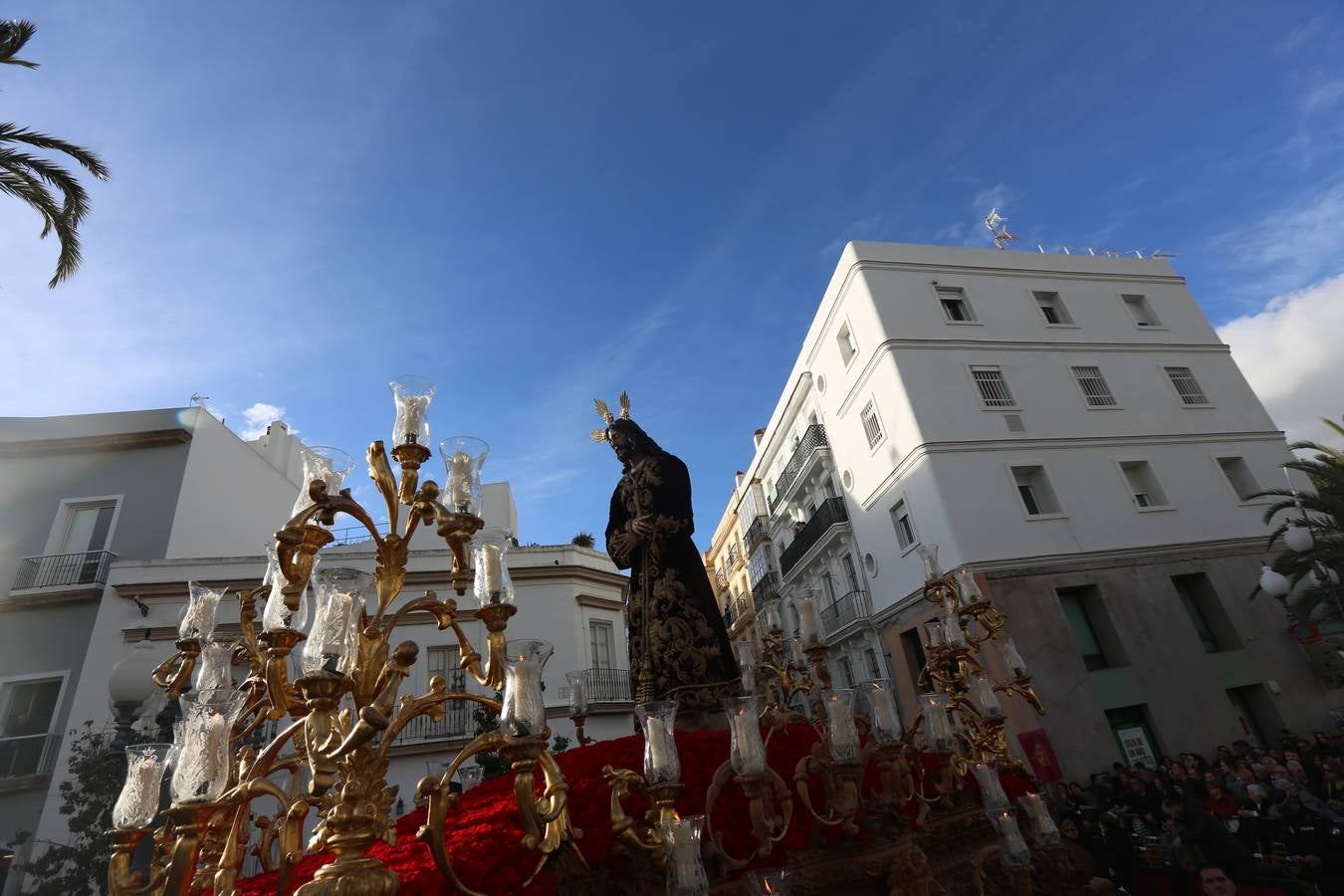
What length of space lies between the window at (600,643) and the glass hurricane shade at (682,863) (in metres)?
16.1

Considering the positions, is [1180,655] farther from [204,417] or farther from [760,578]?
[204,417]

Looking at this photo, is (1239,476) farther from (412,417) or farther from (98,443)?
(98,443)

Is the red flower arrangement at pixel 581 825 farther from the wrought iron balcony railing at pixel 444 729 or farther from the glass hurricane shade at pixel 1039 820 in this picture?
the wrought iron balcony railing at pixel 444 729

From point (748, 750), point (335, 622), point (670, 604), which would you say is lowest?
point (748, 750)

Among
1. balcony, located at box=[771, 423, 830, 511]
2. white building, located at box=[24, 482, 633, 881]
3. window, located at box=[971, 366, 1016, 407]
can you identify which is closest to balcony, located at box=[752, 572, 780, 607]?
balcony, located at box=[771, 423, 830, 511]

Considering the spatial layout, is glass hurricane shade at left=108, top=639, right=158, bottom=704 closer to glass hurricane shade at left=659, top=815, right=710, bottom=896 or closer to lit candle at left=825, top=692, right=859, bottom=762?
glass hurricane shade at left=659, top=815, right=710, bottom=896

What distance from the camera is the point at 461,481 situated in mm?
2922

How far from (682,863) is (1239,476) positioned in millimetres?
21094

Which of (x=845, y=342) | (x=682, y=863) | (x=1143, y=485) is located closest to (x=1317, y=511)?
(x=1143, y=485)

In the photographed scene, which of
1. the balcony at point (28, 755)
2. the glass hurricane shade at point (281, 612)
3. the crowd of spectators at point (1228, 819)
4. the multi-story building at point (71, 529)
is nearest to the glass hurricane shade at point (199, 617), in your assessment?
the glass hurricane shade at point (281, 612)

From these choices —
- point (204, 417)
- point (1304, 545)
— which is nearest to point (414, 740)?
point (204, 417)

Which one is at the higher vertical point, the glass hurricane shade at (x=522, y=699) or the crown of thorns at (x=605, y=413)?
the crown of thorns at (x=605, y=413)

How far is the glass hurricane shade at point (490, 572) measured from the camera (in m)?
2.65

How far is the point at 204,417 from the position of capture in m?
17.7
